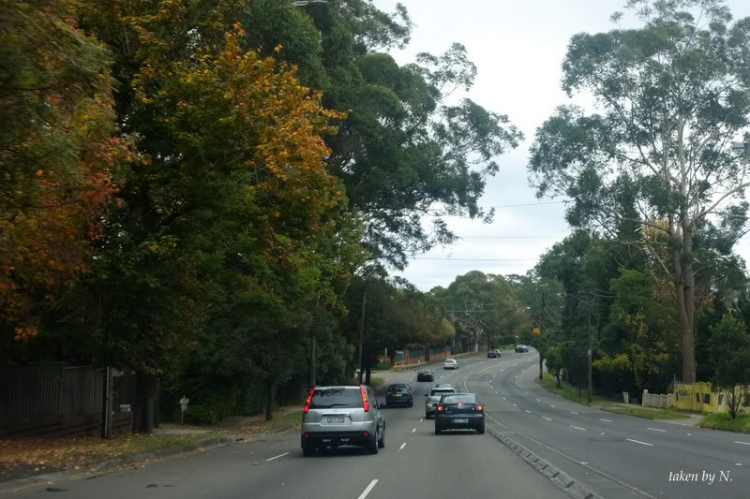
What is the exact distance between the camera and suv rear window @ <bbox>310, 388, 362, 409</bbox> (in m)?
19.4

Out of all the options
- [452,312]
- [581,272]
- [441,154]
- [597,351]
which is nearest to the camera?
[441,154]

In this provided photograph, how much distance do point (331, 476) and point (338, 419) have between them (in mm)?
4261

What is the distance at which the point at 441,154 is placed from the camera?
4019 cm

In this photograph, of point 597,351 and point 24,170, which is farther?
point 597,351

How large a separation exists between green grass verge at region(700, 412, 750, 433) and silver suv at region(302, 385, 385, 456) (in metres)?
17.9

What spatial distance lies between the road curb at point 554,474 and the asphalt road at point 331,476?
17 centimetres

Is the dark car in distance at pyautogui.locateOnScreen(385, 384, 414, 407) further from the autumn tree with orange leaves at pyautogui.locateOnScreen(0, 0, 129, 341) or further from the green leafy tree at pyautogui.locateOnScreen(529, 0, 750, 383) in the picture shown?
the autumn tree with orange leaves at pyautogui.locateOnScreen(0, 0, 129, 341)

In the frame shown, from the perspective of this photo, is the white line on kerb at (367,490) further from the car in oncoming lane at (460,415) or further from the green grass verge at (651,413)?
the green grass verge at (651,413)

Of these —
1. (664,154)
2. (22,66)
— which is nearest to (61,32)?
(22,66)

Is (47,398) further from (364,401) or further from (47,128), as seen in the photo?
(47,128)

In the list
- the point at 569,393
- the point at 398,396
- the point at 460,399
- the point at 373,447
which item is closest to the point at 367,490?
the point at 373,447

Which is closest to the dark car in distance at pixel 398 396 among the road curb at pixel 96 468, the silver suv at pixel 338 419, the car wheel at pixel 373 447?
the road curb at pixel 96 468

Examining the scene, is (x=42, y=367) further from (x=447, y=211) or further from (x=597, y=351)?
(x=597, y=351)

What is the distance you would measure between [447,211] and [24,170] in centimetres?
3329
